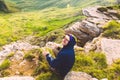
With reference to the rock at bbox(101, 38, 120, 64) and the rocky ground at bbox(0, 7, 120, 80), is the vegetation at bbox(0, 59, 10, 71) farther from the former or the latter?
the rock at bbox(101, 38, 120, 64)

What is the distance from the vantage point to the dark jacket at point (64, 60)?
2191cm

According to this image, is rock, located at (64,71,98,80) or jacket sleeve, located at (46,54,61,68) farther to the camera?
rock, located at (64,71,98,80)

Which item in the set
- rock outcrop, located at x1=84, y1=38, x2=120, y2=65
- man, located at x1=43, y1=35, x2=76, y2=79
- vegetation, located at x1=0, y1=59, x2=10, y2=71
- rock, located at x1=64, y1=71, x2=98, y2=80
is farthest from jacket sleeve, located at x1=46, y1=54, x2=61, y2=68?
rock outcrop, located at x1=84, y1=38, x2=120, y2=65

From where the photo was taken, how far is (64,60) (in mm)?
21922

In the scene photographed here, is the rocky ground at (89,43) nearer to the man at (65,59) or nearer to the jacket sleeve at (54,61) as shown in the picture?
the man at (65,59)

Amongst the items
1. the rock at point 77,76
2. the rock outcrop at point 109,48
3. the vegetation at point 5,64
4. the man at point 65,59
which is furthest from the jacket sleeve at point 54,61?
the rock outcrop at point 109,48

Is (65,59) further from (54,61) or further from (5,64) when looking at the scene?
(5,64)

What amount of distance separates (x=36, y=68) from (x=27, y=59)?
1803 mm

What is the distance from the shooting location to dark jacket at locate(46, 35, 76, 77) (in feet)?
71.9

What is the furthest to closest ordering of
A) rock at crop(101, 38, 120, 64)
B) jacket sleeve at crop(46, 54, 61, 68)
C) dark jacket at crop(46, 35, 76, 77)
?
rock at crop(101, 38, 120, 64), jacket sleeve at crop(46, 54, 61, 68), dark jacket at crop(46, 35, 76, 77)

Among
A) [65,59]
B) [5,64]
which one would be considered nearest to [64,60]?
[65,59]

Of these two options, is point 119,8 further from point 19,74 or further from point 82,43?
point 19,74

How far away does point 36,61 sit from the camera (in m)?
25.2

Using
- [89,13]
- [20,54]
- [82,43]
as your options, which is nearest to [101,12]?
[89,13]
